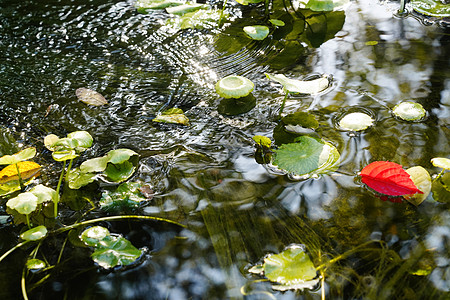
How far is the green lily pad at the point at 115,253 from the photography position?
1.00m

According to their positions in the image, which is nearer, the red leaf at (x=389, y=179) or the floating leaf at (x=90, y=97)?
the red leaf at (x=389, y=179)

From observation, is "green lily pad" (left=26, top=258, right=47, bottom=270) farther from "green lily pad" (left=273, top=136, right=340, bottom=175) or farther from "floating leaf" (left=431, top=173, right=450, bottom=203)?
"floating leaf" (left=431, top=173, right=450, bottom=203)

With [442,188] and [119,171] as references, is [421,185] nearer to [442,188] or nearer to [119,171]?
[442,188]

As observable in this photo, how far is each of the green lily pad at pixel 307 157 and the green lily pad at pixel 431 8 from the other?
1.20 meters

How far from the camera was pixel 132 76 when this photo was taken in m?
1.71

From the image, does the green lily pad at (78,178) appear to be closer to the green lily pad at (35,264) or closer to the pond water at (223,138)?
the pond water at (223,138)

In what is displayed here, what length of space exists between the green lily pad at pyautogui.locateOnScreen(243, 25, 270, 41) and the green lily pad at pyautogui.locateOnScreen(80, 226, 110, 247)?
3.86ft

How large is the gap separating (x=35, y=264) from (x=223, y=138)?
2.30 feet

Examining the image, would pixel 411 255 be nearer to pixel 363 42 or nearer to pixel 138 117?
pixel 138 117

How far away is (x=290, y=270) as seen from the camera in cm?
96

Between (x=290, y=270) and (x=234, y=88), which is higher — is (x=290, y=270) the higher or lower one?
the lower one

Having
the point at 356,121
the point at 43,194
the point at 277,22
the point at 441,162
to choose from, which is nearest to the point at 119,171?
the point at 43,194

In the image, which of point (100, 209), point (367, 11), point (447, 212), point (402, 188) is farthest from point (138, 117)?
point (367, 11)

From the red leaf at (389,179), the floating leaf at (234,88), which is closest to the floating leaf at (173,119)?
the floating leaf at (234,88)
